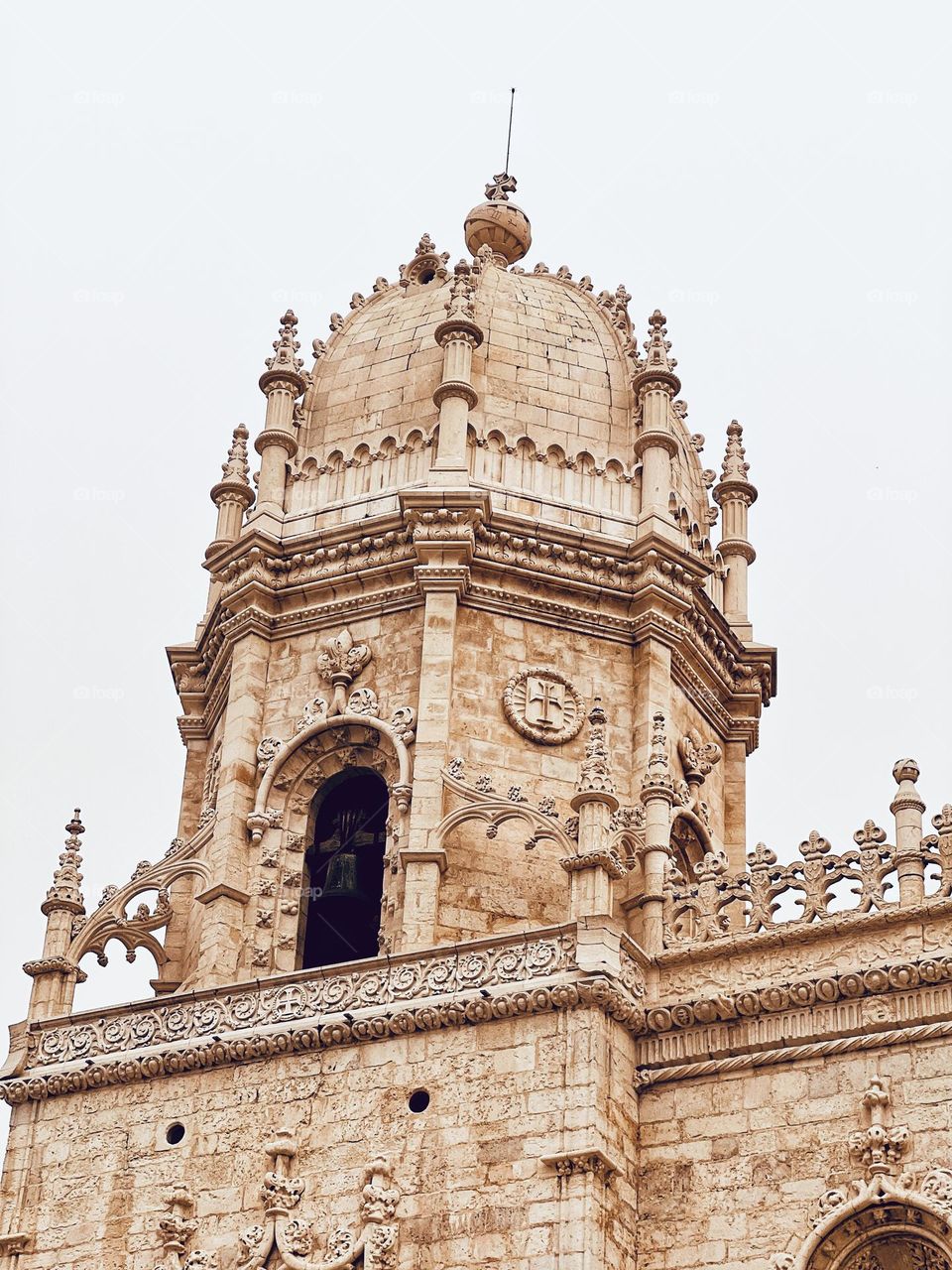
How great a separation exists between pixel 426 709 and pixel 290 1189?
5.38 m

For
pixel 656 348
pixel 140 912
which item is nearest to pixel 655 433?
pixel 656 348

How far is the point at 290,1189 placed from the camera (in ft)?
74.0

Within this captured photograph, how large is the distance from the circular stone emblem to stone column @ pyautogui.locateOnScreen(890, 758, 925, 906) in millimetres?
4237

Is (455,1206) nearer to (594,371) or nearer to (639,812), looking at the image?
(639,812)

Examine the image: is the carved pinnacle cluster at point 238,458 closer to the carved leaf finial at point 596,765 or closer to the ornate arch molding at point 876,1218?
the carved leaf finial at point 596,765

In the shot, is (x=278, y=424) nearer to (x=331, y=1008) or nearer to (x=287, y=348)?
(x=287, y=348)

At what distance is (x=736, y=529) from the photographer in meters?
30.2

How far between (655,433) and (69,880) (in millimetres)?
8126

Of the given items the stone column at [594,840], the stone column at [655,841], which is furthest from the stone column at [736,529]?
the stone column at [594,840]

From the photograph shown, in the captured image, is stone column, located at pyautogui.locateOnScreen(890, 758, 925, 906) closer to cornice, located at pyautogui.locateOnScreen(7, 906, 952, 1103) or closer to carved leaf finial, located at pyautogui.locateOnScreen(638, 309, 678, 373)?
cornice, located at pyautogui.locateOnScreen(7, 906, 952, 1103)

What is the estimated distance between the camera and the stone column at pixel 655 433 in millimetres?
27938

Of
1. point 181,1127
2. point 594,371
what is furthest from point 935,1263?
point 594,371

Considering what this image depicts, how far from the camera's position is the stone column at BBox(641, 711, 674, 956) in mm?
23844

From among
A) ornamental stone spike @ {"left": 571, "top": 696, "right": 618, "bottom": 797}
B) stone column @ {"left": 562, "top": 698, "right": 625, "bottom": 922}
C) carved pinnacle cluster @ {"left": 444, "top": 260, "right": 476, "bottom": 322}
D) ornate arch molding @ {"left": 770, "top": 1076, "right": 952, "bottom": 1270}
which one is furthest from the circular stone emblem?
ornate arch molding @ {"left": 770, "top": 1076, "right": 952, "bottom": 1270}
